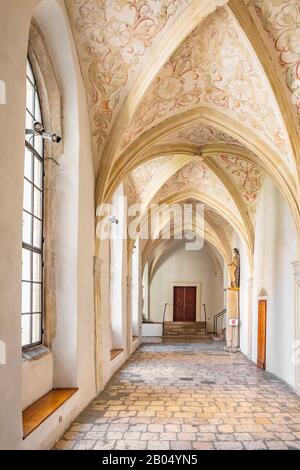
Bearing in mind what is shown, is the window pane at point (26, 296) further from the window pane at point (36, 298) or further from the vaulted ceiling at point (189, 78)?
the vaulted ceiling at point (189, 78)

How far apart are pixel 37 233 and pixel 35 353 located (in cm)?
127

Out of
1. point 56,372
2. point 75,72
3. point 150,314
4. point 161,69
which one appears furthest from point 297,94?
point 150,314

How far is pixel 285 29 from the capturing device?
546 centimetres

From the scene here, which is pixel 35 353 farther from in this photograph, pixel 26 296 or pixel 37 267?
pixel 37 267

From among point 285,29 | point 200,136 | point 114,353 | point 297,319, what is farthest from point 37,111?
point 114,353

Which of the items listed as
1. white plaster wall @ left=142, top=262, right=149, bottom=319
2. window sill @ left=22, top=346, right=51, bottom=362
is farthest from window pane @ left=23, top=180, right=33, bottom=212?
white plaster wall @ left=142, top=262, right=149, bottom=319

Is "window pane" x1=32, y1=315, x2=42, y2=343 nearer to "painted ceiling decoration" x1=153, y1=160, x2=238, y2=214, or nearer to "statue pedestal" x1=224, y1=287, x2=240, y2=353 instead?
"painted ceiling decoration" x1=153, y1=160, x2=238, y2=214

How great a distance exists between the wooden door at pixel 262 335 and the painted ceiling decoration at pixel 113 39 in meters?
5.64

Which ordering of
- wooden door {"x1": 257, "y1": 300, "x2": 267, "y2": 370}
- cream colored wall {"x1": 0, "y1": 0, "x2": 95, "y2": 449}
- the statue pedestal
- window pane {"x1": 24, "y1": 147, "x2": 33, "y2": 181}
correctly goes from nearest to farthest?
cream colored wall {"x1": 0, "y1": 0, "x2": 95, "y2": 449} < window pane {"x1": 24, "y1": 147, "x2": 33, "y2": 181} < wooden door {"x1": 257, "y1": 300, "x2": 267, "y2": 370} < the statue pedestal

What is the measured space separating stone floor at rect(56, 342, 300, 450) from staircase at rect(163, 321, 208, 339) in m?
9.36

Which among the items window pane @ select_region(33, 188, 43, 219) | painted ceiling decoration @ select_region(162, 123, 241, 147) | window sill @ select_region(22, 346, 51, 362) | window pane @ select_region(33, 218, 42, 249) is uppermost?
painted ceiling decoration @ select_region(162, 123, 241, 147)

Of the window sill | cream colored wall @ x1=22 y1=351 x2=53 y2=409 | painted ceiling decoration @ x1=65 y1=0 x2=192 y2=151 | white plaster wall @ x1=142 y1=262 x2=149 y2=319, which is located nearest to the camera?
cream colored wall @ x1=22 y1=351 x2=53 y2=409

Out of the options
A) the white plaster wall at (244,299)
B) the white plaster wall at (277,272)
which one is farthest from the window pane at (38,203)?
the white plaster wall at (244,299)

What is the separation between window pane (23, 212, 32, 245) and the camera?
475 cm
